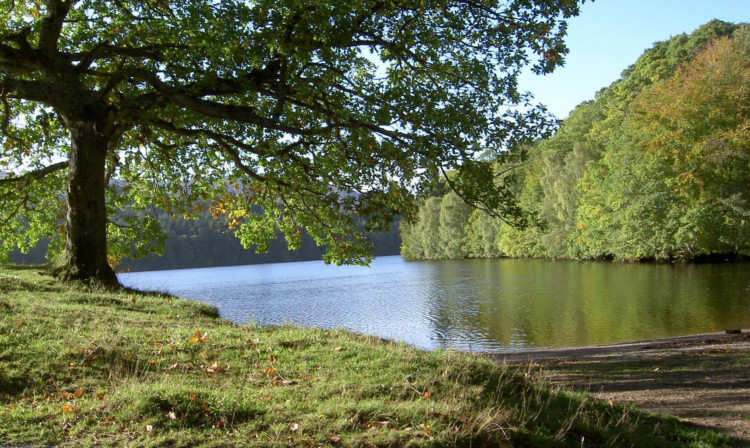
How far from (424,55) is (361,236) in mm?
4750

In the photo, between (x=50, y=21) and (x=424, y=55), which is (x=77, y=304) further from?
(x=424, y=55)

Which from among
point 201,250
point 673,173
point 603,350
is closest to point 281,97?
point 603,350

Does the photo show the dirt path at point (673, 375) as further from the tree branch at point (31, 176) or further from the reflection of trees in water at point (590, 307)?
the tree branch at point (31, 176)

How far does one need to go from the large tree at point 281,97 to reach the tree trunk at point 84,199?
0.09ft

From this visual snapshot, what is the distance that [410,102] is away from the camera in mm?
9797

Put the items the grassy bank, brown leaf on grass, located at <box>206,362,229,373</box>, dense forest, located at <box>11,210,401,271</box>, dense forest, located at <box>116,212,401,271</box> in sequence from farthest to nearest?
dense forest, located at <box>116,212,401,271</box> < dense forest, located at <box>11,210,401,271</box> < brown leaf on grass, located at <box>206,362,229,373</box> < the grassy bank

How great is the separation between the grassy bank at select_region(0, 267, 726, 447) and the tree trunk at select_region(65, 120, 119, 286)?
2.77 m

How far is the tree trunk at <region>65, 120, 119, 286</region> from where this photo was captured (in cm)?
1134

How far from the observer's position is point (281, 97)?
991cm

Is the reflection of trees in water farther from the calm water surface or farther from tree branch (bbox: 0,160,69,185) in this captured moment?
tree branch (bbox: 0,160,69,185)

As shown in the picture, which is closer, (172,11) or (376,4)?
(376,4)

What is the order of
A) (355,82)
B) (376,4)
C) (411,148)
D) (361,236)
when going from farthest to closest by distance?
(361,236) → (355,82) → (376,4) → (411,148)

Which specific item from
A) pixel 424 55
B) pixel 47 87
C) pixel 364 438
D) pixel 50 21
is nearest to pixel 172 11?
pixel 50 21

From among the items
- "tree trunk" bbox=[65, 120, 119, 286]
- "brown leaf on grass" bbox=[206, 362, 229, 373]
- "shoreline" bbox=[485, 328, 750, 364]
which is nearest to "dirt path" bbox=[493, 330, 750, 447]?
"shoreline" bbox=[485, 328, 750, 364]
